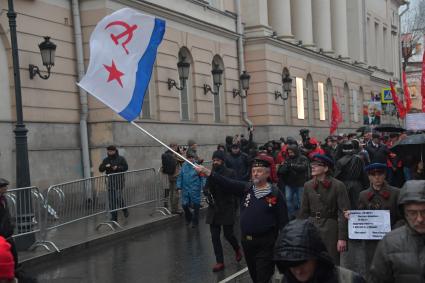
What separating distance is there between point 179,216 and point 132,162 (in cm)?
450

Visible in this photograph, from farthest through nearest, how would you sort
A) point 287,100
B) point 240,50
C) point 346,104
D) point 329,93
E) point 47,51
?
point 346,104
point 329,93
point 287,100
point 240,50
point 47,51

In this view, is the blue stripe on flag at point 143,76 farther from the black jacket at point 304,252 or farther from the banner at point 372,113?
the banner at point 372,113

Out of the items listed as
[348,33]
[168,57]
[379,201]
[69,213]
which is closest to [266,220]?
[379,201]

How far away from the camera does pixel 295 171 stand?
11.1 metres

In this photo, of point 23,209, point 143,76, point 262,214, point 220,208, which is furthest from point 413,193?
point 23,209

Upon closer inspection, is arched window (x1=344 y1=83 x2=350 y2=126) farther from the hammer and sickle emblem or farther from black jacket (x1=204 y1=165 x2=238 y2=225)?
the hammer and sickle emblem

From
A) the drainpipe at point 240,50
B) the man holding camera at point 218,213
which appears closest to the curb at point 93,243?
the man holding camera at point 218,213

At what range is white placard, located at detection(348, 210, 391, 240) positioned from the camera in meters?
5.58

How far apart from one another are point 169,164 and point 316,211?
330 inches

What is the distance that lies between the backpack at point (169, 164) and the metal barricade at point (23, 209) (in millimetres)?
4592

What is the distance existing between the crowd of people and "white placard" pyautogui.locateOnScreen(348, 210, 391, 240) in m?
0.07

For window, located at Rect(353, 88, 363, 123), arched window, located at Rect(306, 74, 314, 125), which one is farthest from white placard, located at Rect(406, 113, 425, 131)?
window, located at Rect(353, 88, 363, 123)

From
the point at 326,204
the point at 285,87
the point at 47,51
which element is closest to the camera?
the point at 326,204

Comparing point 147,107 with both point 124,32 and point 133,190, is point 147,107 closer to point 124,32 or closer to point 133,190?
point 133,190
